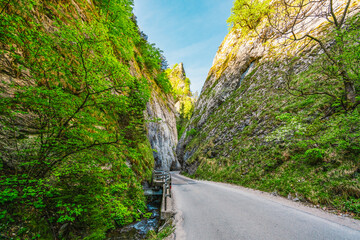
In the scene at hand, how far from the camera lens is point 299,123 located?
25.1 feet

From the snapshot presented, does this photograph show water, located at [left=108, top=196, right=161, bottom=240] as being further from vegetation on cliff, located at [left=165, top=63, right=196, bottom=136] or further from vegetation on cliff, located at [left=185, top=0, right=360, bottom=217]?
vegetation on cliff, located at [left=165, top=63, right=196, bottom=136]

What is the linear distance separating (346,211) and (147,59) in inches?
1040

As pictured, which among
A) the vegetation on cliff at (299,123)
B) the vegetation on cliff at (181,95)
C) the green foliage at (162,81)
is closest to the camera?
the vegetation on cliff at (299,123)

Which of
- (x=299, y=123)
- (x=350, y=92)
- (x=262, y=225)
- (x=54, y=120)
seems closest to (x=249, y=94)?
(x=299, y=123)

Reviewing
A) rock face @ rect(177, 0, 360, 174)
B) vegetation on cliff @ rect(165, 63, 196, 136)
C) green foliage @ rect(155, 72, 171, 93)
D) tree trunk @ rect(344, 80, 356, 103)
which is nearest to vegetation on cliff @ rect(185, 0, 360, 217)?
tree trunk @ rect(344, 80, 356, 103)

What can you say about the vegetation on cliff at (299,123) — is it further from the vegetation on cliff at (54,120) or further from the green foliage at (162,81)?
the green foliage at (162,81)

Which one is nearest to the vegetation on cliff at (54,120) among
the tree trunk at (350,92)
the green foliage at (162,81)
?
the tree trunk at (350,92)

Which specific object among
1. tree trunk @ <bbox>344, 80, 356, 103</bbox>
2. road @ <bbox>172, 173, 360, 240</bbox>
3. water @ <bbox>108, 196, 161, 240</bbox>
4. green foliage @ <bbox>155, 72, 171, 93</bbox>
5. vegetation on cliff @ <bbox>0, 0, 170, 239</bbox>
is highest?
green foliage @ <bbox>155, 72, 171, 93</bbox>

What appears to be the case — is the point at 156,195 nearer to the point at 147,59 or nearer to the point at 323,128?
the point at 323,128

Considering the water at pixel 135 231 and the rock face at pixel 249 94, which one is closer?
the water at pixel 135 231

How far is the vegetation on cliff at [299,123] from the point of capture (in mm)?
5449

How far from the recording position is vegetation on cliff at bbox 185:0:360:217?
5449 millimetres

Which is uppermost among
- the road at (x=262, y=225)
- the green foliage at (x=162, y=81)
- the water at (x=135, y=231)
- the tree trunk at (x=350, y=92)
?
the green foliage at (x=162, y=81)

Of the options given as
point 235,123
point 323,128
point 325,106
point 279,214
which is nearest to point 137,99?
point 279,214
